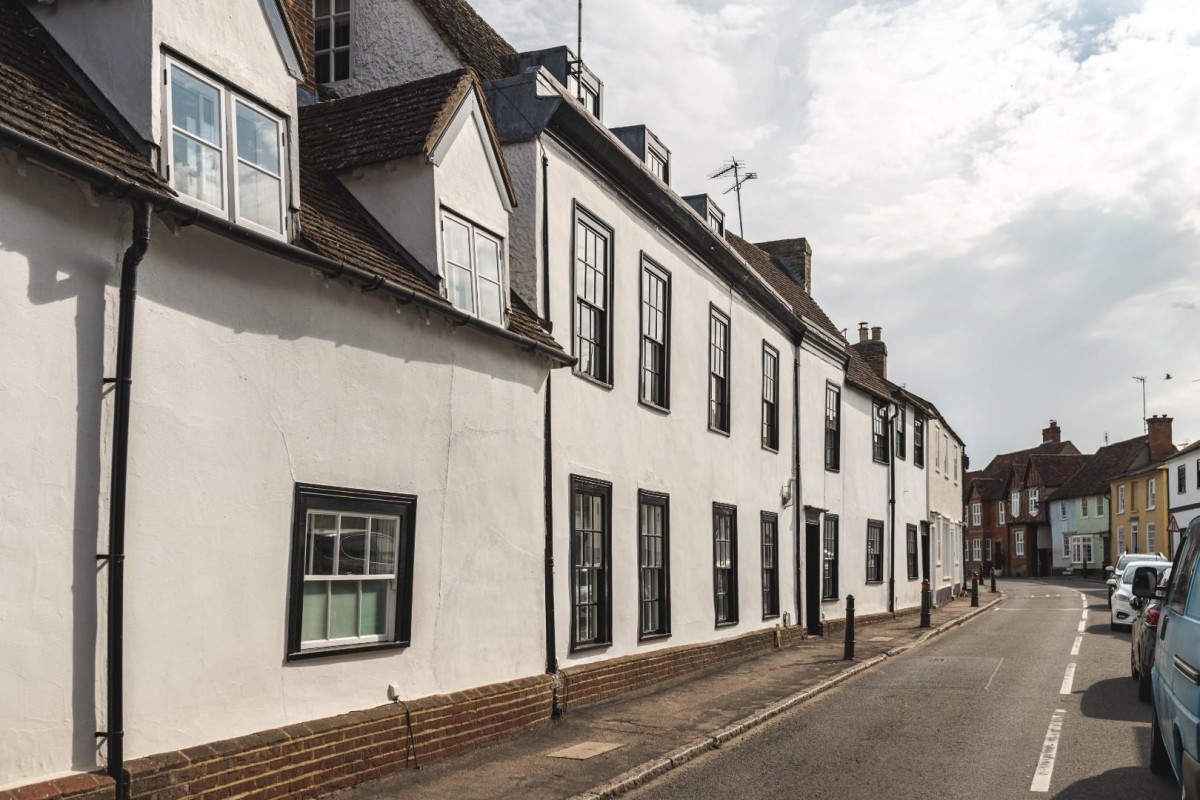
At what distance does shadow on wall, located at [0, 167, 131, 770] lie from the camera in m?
6.34

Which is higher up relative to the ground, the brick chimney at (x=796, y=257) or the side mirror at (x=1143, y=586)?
the brick chimney at (x=796, y=257)

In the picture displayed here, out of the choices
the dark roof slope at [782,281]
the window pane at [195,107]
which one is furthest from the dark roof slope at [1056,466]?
the window pane at [195,107]

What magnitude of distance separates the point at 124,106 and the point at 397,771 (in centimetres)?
545

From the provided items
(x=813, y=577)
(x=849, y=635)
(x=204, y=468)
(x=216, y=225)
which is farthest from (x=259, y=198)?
(x=813, y=577)

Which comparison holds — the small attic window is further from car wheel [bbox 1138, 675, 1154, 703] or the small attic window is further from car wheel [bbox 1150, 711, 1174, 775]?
car wheel [bbox 1138, 675, 1154, 703]

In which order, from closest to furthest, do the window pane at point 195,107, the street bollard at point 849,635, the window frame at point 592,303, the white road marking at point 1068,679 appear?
the window pane at point 195,107 → the window frame at point 592,303 → the white road marking at point 1068,679 → the street bollard at point 849,635

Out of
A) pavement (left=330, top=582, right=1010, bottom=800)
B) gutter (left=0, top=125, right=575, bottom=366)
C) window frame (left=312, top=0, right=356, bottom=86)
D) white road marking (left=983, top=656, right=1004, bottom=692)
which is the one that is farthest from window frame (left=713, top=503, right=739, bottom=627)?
window frame (left=312, top=0, right=356, bottom=86)

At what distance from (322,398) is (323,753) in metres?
2.63

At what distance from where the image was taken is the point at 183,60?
7.82 metres

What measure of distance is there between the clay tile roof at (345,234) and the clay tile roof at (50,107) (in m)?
1.80

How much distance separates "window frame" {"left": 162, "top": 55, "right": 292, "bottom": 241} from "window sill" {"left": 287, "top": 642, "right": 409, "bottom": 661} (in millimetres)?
3099

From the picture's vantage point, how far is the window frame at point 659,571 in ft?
48.6

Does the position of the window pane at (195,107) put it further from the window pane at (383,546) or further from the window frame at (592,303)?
the window frame at (592,303)

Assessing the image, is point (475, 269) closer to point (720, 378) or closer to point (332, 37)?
point (332, 37)
